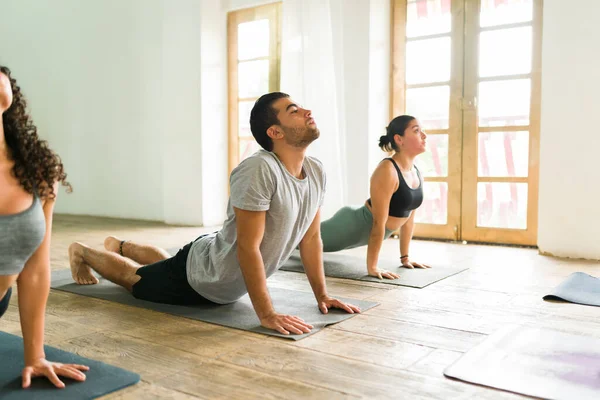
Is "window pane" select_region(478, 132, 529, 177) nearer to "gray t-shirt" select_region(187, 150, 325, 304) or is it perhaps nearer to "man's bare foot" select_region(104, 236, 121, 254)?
"gray t-shirt" select_region(187, 150, 325, 304)

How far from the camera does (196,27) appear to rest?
5.31 m

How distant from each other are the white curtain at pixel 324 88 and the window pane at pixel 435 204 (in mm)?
657

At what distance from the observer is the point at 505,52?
13.6 ft

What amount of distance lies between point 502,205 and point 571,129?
884mm

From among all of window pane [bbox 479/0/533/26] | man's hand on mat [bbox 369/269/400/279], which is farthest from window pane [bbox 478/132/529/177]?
man's hand on mat [bbox 369/269/400/279]

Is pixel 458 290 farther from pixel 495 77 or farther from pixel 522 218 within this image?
pixel 495 77

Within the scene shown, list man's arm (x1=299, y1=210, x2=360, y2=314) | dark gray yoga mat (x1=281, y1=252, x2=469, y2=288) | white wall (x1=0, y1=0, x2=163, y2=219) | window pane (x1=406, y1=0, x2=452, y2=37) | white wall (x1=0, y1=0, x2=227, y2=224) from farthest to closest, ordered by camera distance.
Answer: white wall (x1=0, y1=0, x2=163, y2=219), white wall (x1=0, y1=0, x2=227, y2=224), window pane (x1=406, y1=0, x2=452, y2=37), dark gray yoga mat (x1=281, y1=252, x2=469, y2=288), man's arm (x1=299, y1=210, x2=360, y2=314)

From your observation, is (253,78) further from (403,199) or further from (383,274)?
(383,274)

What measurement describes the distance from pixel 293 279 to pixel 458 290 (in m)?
0.84

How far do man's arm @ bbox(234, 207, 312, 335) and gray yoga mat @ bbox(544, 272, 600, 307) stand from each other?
122cm

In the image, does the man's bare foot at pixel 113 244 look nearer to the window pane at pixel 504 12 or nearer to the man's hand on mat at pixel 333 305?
the man's hand on mat at pixel 333 305

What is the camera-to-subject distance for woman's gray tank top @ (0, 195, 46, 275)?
1302 mm

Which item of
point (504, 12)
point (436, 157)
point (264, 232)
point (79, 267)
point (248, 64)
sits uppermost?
point (504, 12)

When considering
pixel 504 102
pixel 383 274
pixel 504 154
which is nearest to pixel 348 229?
pixel 383 274
